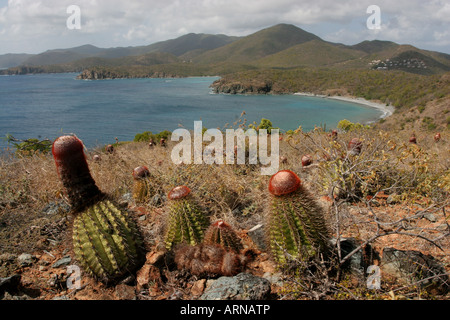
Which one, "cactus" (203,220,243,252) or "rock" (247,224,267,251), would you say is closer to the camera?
"cactus" (203,220,243,252)

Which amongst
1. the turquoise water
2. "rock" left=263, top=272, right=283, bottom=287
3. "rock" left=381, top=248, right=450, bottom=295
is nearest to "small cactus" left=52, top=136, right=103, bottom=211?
"rock" left=263, top=272, right=283, bottom=287

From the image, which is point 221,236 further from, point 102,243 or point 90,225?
point 90,225

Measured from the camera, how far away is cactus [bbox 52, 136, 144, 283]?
2.83 metres

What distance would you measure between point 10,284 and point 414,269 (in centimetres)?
403

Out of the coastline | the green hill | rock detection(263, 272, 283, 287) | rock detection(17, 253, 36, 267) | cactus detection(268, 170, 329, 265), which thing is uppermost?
the green hill

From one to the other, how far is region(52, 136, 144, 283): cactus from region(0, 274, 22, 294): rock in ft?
2.29

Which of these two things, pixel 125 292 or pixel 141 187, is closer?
pixel 125 292

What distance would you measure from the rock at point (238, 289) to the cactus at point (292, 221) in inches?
15.8

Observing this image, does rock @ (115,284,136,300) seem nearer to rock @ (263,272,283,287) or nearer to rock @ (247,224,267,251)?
rock @ (263,272,283,287)

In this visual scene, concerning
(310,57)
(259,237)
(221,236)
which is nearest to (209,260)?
(221,236)

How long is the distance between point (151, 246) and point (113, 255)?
0.82 m

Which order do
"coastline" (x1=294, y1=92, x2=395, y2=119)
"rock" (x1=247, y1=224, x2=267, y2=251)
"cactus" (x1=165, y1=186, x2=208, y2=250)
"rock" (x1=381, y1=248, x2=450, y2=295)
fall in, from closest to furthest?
1. "rock" (x1=381, y1=248, x2=450, y2=295)
2. "cactus" (x1=165, y1=186, x2=208, y2=250)
3. "rock" (x1=247, y1=224, x2=267, y2=251)
4. "coastline" (x1=294, y1=92, x2=395, y2=119)

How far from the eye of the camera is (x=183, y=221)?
11.1ft

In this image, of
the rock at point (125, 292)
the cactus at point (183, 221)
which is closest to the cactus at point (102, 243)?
the rock at point (125, 292)
